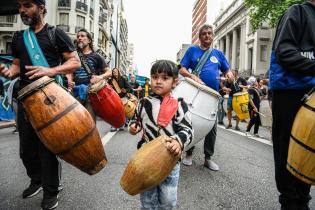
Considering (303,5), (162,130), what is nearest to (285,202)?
(162,130)

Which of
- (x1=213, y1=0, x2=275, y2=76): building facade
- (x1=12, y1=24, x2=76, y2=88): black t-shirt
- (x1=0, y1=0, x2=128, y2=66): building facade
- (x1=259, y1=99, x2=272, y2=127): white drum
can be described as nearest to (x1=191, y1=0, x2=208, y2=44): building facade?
(x1=213, y1=0, x2=275, y2=76): building facade

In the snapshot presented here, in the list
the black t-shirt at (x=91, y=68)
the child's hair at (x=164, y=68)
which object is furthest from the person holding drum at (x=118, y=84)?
the child's hair at (x=164, y=68)

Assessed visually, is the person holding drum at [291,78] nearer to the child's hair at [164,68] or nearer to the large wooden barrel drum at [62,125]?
the child's hair at [164,68]

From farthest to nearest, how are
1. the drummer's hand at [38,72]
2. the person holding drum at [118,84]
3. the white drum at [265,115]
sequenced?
the white drum at [265,115], the person holding drum at [118,84], the drummer's hand at [38,72]

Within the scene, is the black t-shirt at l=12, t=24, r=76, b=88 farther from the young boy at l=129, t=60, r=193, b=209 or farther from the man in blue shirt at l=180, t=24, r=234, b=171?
the man in blue shirt at l=180, t=24, r=234, b=171

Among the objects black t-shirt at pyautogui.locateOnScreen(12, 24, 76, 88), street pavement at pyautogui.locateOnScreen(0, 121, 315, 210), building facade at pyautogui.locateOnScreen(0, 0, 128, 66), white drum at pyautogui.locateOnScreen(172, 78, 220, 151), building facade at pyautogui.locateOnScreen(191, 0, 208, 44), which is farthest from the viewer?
building facade at pyautogui.locateOnScreen(191, 0, 208, 44)

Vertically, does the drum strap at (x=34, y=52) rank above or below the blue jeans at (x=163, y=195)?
above

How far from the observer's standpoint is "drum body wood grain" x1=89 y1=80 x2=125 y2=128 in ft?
11.7

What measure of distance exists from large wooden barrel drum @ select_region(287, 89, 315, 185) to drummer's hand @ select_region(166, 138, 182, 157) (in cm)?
74

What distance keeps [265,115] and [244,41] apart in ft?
129

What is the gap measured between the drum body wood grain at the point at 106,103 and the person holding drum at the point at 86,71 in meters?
0.41

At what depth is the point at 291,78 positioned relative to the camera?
2.26m

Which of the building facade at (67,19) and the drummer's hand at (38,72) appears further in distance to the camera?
the building facade at (67,19)

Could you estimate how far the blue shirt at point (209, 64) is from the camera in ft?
14.2
